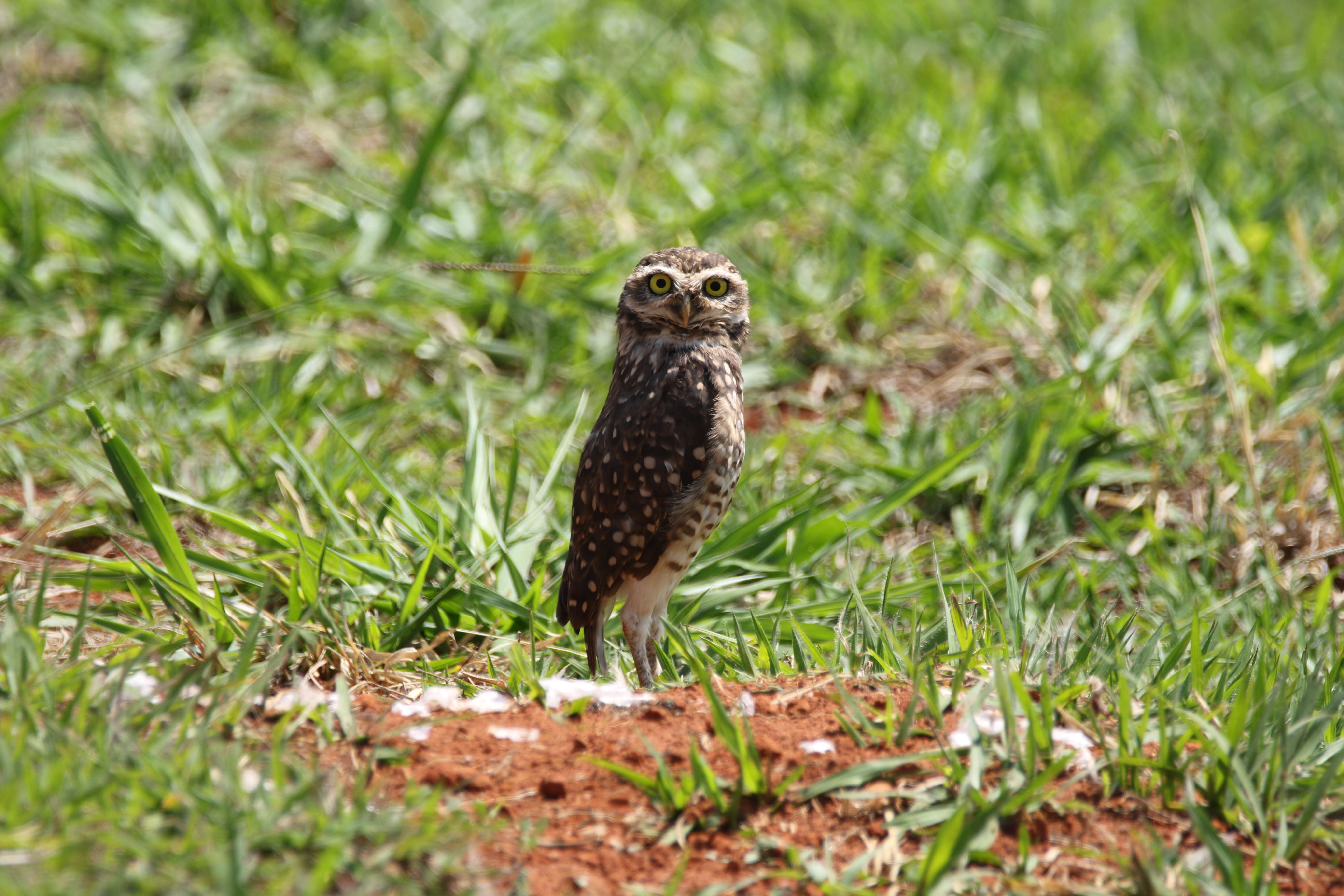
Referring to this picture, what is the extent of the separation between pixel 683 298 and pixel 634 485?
1.79ft

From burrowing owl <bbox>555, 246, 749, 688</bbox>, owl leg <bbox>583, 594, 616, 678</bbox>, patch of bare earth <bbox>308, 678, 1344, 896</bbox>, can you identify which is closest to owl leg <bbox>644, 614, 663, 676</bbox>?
burrowing owl <bbox>555, 246, 749, 688</bbox>

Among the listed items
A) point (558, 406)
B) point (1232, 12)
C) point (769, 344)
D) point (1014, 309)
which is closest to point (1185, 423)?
point (1014, 309)

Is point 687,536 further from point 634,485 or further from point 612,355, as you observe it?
point 612,355

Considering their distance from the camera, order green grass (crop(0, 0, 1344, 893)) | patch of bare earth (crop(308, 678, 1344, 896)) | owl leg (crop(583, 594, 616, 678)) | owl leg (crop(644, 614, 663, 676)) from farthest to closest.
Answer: owl leg (crop(644, 614, 663, 676)) → owl leg (crop(583, 594, 616, 678)) → green grass (crop(0, 0, 1344, 893)) → patch of bare earth (crop(308, 678, 1344, 896))

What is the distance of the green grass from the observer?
221 centimetres

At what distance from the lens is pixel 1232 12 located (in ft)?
26.2

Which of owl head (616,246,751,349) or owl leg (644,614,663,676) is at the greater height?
owl head (616,246,751,349)

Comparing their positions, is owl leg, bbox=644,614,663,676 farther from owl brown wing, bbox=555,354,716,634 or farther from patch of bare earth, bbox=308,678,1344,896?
patch of bare earth, bbox=308,678,1344,896

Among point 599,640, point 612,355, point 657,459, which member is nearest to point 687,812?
point 599,640

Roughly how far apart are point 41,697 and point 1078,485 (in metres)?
3.35

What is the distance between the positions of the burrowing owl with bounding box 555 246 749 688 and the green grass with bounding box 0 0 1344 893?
156mm

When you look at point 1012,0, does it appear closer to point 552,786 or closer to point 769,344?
point 769,344

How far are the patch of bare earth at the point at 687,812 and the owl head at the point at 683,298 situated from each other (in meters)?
1.22

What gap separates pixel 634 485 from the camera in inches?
122
